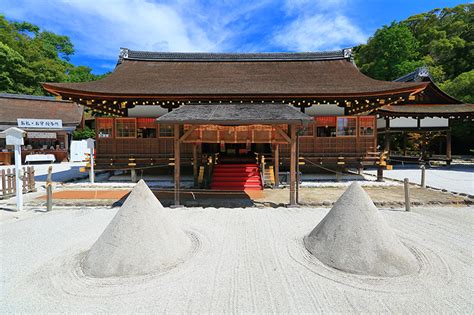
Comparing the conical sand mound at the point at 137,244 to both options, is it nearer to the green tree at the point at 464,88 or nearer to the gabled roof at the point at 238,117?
the gabled roof at the point at 238,117

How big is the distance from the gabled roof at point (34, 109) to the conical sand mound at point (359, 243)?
1125 inches

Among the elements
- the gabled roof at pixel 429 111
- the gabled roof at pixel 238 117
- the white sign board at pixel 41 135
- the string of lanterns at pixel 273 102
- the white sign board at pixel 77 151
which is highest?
the gabled roof at pixel 429 111

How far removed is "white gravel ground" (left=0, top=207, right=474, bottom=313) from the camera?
2902mm

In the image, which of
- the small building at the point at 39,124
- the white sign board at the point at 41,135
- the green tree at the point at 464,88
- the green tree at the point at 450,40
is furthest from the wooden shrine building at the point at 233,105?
the green tree at the point at 450,40

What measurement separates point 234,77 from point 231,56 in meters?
4.28

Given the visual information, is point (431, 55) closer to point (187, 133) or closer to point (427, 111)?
point (427, 111)

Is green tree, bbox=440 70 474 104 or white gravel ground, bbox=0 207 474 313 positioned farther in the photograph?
green tree, bbox=440 70 474 104

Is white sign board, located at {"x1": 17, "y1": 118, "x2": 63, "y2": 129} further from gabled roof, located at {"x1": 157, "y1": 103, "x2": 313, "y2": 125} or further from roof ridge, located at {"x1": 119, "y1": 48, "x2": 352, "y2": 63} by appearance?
gabled roof, located at {"x1": 157, "y1": 103, "x2": 313, "y2": 125}

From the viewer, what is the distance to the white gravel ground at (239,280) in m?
2.90

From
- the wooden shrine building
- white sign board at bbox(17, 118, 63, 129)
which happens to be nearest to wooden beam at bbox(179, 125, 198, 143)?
the wooden shrine building

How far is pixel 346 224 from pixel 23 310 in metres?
5.05

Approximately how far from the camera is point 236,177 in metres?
10.2

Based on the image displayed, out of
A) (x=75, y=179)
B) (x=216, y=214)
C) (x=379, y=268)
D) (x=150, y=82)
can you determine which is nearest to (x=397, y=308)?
(x=379, y=268)

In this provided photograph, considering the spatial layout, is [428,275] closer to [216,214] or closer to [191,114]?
[216,214]
